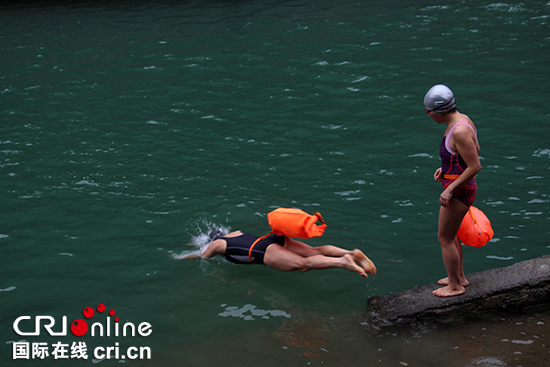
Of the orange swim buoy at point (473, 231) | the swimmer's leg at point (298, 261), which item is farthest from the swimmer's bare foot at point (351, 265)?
the orange swim buoy at point (473, 231)

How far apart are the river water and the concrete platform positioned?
177mm

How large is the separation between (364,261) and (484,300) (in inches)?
56.8

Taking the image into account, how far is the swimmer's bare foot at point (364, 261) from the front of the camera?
5914 millimetres

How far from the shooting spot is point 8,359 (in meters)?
5.64

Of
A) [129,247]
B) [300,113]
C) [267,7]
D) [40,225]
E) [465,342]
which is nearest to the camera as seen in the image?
[465,342]

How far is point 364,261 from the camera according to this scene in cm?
595

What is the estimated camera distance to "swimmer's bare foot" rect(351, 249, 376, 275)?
233 inches

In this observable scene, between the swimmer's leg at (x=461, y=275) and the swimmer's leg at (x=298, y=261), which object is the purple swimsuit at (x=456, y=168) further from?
the swimmer's leg at (x=298, y=261)

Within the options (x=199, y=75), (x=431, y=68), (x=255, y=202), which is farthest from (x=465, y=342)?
(x=199, y=75)

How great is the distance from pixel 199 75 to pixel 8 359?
37.2 ft

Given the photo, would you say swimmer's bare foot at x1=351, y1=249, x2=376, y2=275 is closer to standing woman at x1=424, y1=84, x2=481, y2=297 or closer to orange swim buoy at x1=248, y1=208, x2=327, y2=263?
orange swim buoy at x1=248, y1=208, x2=327, y2=263

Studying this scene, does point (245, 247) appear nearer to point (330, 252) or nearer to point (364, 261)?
point (330, 252)

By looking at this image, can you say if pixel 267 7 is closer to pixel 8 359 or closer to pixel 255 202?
pixel 255 202

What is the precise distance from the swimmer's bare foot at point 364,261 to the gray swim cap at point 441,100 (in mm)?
1924
